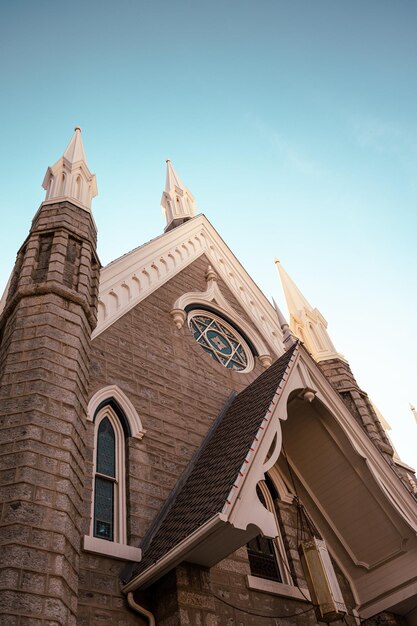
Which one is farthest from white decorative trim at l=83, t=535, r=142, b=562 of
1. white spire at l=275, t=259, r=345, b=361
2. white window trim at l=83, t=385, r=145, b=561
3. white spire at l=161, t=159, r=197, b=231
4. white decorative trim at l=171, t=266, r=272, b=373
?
white spire at l=161, t=159, r=197, b=231

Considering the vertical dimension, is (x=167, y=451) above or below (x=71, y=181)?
below

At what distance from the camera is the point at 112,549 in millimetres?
6652

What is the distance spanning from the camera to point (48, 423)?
6289 millimetres

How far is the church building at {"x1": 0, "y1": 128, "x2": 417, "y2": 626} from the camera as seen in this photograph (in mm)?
5902

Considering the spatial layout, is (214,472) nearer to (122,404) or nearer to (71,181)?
(122,404)

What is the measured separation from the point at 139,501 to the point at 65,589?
232 centimetres

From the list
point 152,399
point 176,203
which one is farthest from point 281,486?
point 176,203

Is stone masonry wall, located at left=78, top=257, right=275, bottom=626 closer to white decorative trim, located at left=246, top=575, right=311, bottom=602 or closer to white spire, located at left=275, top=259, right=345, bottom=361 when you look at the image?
white decorative trim, located at left=246, top=575, right=311, bottom=602

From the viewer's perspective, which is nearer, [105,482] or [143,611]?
[143,611]

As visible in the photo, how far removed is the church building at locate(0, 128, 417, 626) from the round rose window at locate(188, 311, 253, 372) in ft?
0.17

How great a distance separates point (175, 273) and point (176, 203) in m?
8.70

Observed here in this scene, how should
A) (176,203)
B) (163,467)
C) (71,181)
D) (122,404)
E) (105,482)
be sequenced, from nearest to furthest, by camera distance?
1. (105,482)
2. (163,467)
3. (122,404)
4. (71,181)
5. (176,203)

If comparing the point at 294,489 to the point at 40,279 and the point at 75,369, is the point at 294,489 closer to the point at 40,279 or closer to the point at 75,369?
the point at 75,369

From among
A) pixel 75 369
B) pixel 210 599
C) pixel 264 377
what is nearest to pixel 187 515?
pixel 210 599
